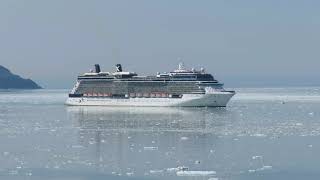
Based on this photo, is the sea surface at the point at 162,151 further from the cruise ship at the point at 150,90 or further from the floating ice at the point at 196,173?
A: the cruise ship at the point at 150,90

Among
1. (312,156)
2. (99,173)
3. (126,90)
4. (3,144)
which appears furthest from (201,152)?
(126,90)

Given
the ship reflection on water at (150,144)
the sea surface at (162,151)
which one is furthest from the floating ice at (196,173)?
the ship reflection on water at (150,144)

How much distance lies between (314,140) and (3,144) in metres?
14.5

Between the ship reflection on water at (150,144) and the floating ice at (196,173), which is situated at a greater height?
the floating ice at (196,173)

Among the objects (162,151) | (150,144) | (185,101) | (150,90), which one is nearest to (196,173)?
(162,151)

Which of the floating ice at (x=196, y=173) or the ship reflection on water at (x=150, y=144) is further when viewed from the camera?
the ship reflection on water at (x=150, y=144)

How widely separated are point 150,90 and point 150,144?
4273 cm

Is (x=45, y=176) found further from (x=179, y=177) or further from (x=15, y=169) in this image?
(x=179, y=177)

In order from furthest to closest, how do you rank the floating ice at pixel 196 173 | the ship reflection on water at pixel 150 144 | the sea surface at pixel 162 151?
the ship reflection on water at pixel 150 144
the sea surface at pixel 162 151
the floating ice at pixel 196 173

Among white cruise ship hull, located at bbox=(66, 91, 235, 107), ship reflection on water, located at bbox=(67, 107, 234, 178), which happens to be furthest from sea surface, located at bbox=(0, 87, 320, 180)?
white cruise ship hull, located at bbox=(66, 91, 235, 107)

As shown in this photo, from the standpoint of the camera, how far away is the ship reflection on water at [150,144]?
26141 millimetres

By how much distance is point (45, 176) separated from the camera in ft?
79.4

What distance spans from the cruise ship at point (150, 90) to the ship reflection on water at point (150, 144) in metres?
19.5

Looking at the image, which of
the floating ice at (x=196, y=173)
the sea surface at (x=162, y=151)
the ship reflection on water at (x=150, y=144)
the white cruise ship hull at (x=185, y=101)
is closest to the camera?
Answer: the floating ice at (x=196, y=173)
